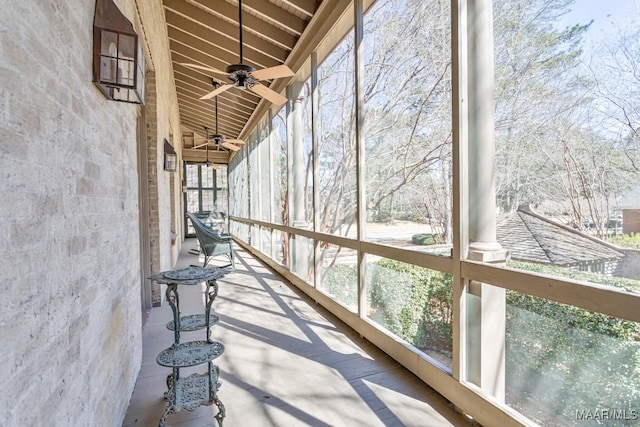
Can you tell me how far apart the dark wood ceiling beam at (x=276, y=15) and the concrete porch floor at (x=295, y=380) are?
11.7 feet

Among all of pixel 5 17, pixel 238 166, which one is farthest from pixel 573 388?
pixel 238 166

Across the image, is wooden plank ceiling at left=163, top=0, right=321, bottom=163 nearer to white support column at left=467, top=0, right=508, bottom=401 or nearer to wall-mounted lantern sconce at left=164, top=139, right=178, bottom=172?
wall-mounted lantern sconce at left=164, top=139, right=178, bottom=172

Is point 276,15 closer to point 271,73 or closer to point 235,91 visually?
point 271,73

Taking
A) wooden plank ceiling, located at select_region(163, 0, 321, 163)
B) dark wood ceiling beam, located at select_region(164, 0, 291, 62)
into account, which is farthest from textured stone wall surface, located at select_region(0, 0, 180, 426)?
dark wood ceiling beam, located at select_region(164, 0, 291, 62)

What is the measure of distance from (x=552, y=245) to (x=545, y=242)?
44mm

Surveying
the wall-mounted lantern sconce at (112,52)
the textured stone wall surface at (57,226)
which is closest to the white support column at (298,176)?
the textured stone wall surface at (57,226)

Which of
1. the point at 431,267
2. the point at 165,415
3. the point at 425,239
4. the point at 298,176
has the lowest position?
the point at 165,415

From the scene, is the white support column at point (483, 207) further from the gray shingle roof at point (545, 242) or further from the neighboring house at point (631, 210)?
the neighboring house at point (631, 210)

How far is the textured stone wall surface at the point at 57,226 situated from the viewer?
817mm

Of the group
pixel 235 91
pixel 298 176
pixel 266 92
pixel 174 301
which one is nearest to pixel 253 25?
pixel 266 92

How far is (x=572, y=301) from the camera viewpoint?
4.93ft

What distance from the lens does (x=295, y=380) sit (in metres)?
2.42

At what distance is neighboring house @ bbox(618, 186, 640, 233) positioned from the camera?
1.34m

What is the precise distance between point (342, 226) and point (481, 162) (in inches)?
77.7
